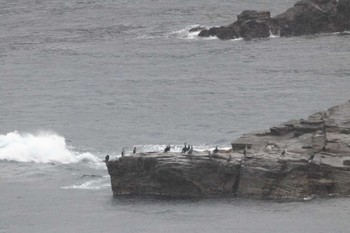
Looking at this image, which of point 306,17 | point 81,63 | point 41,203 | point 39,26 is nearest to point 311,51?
point 306,17

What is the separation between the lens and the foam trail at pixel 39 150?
369ft

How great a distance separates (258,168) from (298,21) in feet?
274

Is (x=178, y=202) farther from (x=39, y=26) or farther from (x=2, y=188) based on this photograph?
(x=39, y=26)

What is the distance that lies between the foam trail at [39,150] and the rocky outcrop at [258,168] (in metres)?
14.1

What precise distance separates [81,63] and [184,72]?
62.6 ft

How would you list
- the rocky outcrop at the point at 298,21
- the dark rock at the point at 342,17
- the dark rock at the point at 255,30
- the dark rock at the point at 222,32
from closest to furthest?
1. the dark rock at the point at 342,17
2. the rocky outcrop at the point at 298,21
3. the dark rock at the point at 255,30
4. the dark rock at the point at 222,32

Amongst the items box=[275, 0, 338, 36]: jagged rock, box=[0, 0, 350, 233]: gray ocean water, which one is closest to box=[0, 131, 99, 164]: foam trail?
box=[0, 0, 350, 233]: gray ocean water

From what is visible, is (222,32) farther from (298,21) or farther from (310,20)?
(310,20)

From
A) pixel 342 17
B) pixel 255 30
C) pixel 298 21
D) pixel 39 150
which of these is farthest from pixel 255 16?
pixel 39 150

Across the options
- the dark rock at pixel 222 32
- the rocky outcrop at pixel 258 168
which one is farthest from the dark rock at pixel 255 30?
the rocky outcrop at pixel 258 168

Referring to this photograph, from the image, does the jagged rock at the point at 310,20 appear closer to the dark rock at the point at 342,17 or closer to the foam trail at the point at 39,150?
the dark rock at the point at 342,17

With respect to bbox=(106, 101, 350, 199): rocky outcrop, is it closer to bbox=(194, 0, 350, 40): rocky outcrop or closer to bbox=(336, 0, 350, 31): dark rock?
bbox=(194, 0, 350, 40): rocky outcrop

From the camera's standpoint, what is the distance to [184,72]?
15288cm

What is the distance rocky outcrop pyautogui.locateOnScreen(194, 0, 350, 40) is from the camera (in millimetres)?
173500
